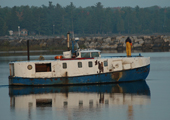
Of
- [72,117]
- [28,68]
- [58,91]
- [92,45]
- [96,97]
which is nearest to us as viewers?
[72,117]

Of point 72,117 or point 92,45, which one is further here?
point 92,45

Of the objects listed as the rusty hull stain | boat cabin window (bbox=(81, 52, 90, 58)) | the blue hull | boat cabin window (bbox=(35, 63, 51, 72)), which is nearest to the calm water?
the blue hull

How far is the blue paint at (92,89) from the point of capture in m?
29.5

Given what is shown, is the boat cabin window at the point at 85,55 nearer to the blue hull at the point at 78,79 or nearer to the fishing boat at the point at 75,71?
the fishing boat at the point at 75,71

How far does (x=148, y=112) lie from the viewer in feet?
69.6

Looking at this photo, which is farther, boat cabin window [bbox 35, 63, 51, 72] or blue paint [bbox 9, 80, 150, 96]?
boat cabin window [bbox 35, 63, 51, 72]

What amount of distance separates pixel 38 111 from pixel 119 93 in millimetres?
8257

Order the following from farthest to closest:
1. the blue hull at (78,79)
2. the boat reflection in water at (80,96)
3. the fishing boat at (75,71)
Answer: the blue hull at (78,79) < the fishing boat at (75,71) < the boat reflection in water at (80,96)

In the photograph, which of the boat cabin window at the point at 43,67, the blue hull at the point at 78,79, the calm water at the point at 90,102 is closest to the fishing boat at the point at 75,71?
the blue hull at the point at 78,79

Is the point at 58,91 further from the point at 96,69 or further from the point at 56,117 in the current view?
the point at 56,117

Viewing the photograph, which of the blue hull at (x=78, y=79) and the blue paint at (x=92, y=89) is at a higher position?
the blue hull at (x=78, y=79)

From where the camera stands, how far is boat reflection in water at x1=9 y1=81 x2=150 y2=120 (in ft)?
79.3

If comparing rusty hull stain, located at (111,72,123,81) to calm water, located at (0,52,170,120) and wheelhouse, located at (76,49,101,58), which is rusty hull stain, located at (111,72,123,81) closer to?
calm water, located at (0,52,170,120)

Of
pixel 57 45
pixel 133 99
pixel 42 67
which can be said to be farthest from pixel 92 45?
pixel 133 99
